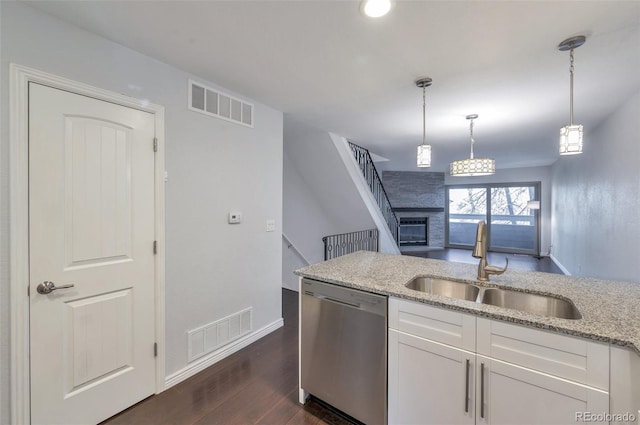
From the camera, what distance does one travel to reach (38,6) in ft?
5.04

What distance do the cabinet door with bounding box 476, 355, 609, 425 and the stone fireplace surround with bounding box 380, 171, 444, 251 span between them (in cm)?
713

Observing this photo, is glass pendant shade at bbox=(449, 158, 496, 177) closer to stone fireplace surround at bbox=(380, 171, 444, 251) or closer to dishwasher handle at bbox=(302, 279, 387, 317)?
dishwasher handle at bbox=(302, 279, 387, 317)

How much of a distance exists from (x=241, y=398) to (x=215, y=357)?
1.92ft

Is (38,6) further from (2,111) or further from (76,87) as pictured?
(2,111)

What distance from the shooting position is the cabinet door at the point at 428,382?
1.44 m

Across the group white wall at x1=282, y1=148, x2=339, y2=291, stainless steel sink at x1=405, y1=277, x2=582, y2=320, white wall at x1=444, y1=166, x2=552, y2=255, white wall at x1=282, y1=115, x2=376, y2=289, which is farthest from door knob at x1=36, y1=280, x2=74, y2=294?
white wall at x1=444, y1=166, x2=552, y2=255

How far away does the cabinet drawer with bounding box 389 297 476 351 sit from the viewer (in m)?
1.44

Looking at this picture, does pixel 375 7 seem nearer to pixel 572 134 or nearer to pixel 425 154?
pixel 425 154

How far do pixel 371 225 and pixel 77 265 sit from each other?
4.72 meters

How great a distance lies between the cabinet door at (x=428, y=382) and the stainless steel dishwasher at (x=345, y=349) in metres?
0.07

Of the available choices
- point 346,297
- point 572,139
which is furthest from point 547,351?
point 572,139

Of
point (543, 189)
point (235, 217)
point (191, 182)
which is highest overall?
point (543, 189)

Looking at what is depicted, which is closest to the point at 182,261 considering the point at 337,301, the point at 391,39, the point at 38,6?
the point at 337,301

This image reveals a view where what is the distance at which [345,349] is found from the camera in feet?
5.98
